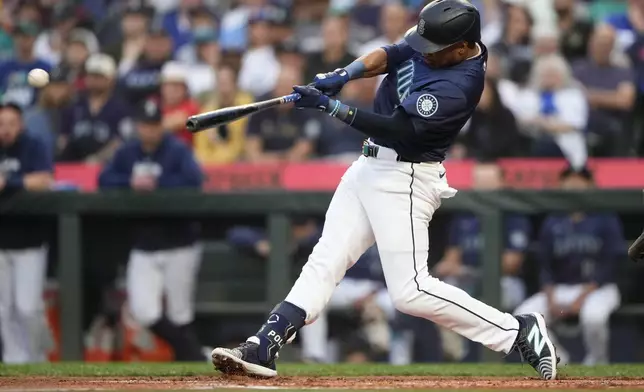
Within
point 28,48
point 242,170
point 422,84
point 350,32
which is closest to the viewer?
point 422,84

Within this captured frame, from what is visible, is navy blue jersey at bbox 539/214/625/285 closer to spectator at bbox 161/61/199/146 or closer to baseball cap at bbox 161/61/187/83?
spectator at bbox 161/61/199/146

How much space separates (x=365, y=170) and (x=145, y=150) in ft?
13.4

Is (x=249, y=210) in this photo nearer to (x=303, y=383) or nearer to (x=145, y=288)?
(x=145, y=288)

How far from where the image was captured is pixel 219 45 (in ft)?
35.9

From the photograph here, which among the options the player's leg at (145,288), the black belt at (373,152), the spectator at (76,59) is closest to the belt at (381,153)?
the black belt at (373,152)

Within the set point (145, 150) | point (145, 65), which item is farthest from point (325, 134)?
point (145, 65)

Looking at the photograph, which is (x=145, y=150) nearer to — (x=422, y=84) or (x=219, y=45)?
(x=219, y=45)

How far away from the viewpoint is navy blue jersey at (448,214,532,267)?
8.83 m

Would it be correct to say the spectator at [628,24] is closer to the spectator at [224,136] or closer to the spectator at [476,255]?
the spectator at [476,255]

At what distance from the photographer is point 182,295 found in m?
9.09

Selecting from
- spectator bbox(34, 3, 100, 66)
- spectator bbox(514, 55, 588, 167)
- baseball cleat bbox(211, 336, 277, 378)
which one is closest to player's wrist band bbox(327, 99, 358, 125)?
baseball cleat bbox(211, 336, 277, 378)

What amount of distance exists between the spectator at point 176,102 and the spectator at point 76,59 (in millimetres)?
1192

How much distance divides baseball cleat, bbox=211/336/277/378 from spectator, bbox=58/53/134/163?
4.90 metres

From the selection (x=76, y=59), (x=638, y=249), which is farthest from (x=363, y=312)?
(x=76, y=59)
